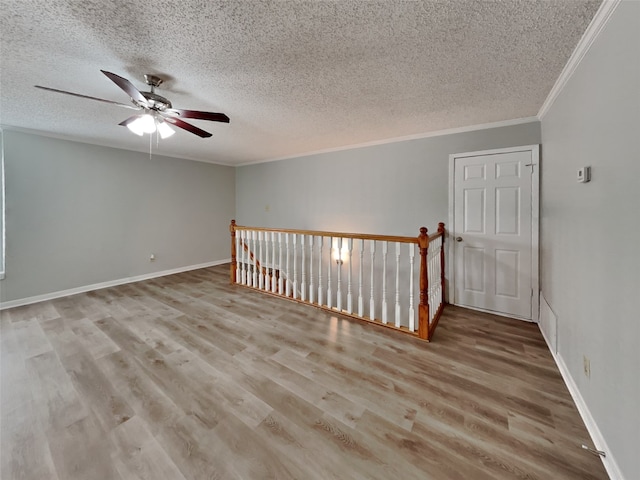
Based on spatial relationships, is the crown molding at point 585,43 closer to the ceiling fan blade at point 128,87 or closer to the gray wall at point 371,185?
the gray wall at point 371,185

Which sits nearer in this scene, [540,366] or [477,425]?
[477,425]

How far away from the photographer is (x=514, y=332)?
8.21 ft

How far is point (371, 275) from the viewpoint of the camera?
254cm

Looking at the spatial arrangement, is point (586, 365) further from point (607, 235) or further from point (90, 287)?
point (90, 287)

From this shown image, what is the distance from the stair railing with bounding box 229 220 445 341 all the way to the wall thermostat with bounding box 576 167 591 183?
3.45ft

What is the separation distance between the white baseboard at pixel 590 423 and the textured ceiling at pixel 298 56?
2.22 meters

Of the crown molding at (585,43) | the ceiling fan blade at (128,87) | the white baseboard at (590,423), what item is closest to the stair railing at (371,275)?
the white baseboard at (590,423)

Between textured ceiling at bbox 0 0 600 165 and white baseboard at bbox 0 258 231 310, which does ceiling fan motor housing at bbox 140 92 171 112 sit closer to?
textured ceiling at bbox 0 0 600 165

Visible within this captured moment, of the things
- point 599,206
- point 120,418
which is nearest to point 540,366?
point 599,206

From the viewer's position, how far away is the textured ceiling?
1.35 meters

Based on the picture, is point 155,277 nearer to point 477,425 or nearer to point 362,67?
point 362,67

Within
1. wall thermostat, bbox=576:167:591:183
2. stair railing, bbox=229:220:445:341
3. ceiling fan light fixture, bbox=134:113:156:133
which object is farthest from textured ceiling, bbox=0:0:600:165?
stair railing, bbox=229:220:445:341

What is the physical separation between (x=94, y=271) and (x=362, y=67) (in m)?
4.93

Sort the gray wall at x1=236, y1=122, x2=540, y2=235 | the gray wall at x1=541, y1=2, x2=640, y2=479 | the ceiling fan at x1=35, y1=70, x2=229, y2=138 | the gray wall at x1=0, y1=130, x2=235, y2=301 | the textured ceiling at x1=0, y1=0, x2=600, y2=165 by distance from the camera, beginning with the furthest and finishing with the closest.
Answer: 1. the gray wall at x1=0, y1=130, x2=235, y2=301
2. the gray wall at x1=236, y1=122, x2=540, y2=235
3. the ceiling fan at x1=35, y1=70, x2=229, y2=138
4. the textured ceiling at x1=0, y1=0, x2=600, y2=165
5. the gray wall at x1=541, y1=2, x2=640, y2=479
